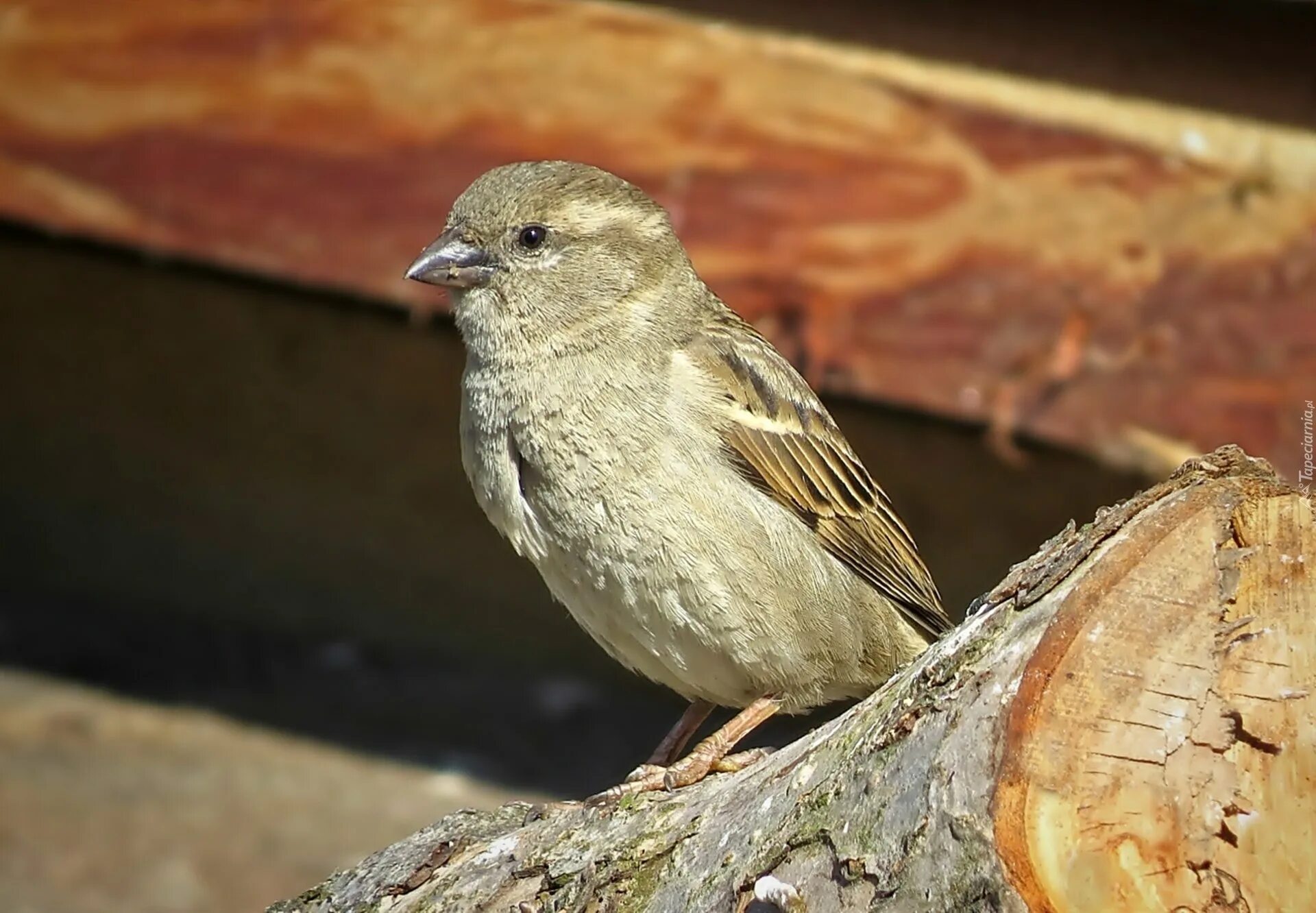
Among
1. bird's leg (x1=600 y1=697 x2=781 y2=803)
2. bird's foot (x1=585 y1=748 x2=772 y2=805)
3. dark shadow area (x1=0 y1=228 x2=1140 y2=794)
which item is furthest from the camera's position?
dark shadow area (x1=0 y1=228 x2=1140 y2=794)

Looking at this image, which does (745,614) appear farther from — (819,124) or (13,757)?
(13,757)

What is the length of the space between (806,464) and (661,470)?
0.43 m

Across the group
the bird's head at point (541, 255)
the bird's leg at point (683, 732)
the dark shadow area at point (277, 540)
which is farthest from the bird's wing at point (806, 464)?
the dark shadow area at point (277, 540)

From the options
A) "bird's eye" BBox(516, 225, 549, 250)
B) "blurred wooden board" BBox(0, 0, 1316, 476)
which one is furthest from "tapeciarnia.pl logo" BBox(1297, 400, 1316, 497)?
"bird's eye" BBox(516, 225, 549, 250)

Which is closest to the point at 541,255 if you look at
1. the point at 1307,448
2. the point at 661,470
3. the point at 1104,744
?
the point at 661,470

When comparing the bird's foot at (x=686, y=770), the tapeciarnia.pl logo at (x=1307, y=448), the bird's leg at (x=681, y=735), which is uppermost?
the tapeciarnia.pl logo at (x=1307, y=448)

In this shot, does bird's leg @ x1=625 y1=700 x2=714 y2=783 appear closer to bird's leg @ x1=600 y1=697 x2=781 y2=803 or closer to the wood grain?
bird's leg @ x1=600 y1=697 x2=781 y2=803

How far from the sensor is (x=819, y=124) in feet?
15.4

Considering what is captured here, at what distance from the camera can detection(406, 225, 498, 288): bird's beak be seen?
3.28 metres

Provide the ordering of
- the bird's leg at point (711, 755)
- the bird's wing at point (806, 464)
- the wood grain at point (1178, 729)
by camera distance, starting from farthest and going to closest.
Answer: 1. the bird's wing at point (806, 464)
2. the bird's leg at point (711, 755)
3. the wood grain at point (1178, 729)

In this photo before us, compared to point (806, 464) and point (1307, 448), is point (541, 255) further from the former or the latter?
point (1307, 448)

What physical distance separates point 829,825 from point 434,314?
3263 millimetres

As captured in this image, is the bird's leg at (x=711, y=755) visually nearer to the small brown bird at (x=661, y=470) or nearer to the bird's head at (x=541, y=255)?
the small brown bird at (x=661, y=470)

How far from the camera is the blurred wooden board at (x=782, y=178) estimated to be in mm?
4508
